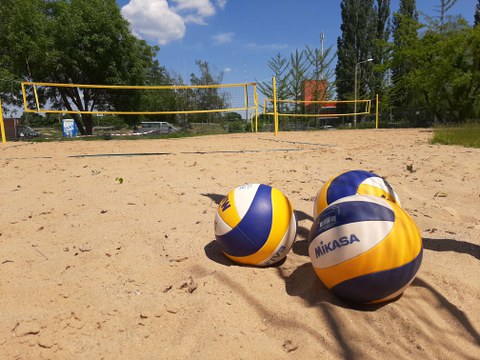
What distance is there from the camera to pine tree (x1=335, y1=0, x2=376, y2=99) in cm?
3662

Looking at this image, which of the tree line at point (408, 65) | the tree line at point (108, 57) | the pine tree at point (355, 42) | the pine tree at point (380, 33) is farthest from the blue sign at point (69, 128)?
the pine tree at point (380, 33)

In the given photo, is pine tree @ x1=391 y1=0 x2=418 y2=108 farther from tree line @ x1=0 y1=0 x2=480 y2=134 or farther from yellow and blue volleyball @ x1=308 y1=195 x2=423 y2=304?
yellow and blue volleyball @ x1=308 y1=195 x2=423 y2=304

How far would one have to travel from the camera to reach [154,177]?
4801 millimetres

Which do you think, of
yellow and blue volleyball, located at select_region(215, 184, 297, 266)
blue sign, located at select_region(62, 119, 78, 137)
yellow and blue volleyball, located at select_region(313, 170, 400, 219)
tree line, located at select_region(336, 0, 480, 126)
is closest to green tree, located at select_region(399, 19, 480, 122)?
tree line, located at select_region(336, 0, 480, 126)

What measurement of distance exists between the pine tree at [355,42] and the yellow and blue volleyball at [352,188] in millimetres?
35702

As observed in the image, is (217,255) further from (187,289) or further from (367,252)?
(367,252)

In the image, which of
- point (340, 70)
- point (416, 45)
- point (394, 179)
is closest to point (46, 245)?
point (394, 179)

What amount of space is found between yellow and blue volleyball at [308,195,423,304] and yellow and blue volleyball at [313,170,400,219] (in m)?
0.57

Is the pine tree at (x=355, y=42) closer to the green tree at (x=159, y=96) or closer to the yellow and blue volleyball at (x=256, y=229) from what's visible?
the green tree at (x=159, y=96)

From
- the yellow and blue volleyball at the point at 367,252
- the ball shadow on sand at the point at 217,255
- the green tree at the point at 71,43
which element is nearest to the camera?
the yellow and blue volleyball at the point at 367,252

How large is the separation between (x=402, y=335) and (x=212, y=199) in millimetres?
2434

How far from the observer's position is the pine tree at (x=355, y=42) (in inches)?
1442

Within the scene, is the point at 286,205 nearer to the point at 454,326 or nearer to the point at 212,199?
the point at 454,326

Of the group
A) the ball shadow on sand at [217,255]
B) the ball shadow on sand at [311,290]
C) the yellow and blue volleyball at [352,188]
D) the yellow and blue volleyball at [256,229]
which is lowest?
the ball shadow on sand at [311,290]
